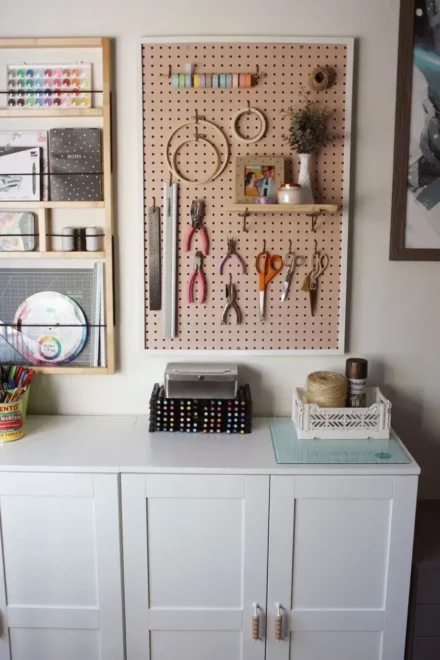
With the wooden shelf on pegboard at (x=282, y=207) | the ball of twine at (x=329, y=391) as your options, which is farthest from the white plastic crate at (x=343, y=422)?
the wooden shelf on pegboard at (x=282, y=207)

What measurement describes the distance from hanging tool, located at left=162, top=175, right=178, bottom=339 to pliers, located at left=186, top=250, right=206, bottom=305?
44 millimetres

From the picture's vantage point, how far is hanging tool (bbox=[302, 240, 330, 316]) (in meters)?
1.86

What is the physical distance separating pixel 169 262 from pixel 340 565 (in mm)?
993

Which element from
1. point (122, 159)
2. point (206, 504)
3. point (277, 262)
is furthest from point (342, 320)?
point (122, 159)

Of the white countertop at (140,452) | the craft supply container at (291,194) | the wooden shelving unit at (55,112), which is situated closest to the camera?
the white countertop at (140,452)

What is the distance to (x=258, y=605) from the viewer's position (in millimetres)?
1634

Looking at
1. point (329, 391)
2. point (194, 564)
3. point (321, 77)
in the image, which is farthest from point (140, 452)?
point (321, 77)

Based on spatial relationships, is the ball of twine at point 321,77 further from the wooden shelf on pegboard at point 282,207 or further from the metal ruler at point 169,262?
the metal ruler at point 169,262

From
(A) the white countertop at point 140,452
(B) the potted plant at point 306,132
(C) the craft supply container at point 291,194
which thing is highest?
(B) the potted plant at point 306,132

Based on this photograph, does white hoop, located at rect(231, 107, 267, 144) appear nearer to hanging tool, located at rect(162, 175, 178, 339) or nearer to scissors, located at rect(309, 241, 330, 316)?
hanging tool, located at rect(162, 175, 178, 339)

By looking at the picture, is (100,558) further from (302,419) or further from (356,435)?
(356,435)

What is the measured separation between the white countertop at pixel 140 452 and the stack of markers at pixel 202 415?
0.02m

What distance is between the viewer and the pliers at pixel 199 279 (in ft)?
6.09

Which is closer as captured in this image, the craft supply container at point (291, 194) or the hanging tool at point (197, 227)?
the craft supply container at point (291, 194)
